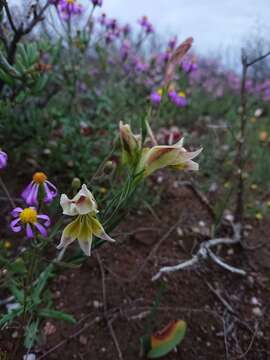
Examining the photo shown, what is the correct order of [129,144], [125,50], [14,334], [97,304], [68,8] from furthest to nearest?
[125,50]
[68,8]
[97,304]
[14,334]
[129,144]

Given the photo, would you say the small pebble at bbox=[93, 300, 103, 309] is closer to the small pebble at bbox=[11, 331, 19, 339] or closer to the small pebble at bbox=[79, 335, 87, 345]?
Result: the small pebble at bbox=[79, 335, 87, 345]

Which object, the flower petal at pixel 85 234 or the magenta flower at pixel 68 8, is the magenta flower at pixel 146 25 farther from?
the flower petal at pixel 85 234

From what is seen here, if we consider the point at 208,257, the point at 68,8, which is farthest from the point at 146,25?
the point at 208,257

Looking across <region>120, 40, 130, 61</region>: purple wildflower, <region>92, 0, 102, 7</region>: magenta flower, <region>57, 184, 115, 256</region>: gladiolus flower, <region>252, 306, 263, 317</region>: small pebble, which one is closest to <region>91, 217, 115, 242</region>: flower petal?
<region>57, 184, 115, 256</region>: gladiolus flower

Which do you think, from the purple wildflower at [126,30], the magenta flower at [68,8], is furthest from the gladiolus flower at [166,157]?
the purple wildflower at [126,30]

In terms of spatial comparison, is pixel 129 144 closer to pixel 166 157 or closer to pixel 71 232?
pixel 166 157

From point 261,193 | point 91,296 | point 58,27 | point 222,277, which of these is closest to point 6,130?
point 58,27

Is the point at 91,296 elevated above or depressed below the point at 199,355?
above

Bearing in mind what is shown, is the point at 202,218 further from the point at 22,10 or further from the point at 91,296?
the point at 22,10
